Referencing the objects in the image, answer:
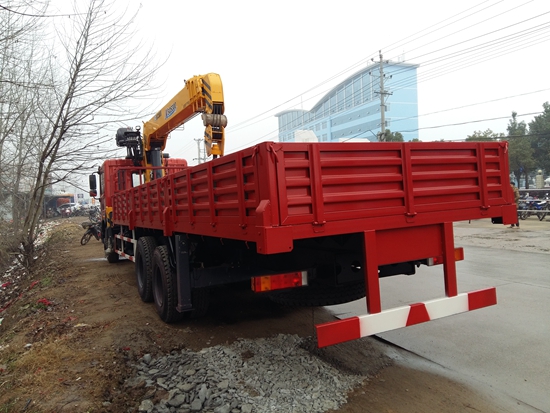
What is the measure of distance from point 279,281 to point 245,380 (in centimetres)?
96

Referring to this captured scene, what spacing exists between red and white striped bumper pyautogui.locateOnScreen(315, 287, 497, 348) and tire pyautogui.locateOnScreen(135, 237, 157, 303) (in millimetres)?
3834

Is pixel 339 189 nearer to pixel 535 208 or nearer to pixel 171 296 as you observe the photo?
pixel 171 296

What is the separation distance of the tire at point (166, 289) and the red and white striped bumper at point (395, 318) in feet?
8.73

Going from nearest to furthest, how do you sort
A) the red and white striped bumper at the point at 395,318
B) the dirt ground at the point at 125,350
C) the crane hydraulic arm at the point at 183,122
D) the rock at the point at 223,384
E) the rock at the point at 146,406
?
1. the red and white striped bumper at the point at 395,318
2. the rock at the point at 146,406
3. the dirt ground at the point at 125,350
4. the rock at the point at 223,384
5. the crane hydraulic arm at the point at 183,122

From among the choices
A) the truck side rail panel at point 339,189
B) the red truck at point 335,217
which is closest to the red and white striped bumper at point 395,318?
the red truck at point 335,217

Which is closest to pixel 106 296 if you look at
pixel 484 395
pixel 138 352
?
pixel 138 352

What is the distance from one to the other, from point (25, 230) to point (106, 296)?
628 centimetres

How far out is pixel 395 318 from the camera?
10.4 feet

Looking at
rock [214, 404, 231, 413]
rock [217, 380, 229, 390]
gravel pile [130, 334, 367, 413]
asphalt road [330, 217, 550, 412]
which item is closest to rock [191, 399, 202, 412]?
gravel pile [130, 334, 367, 413]

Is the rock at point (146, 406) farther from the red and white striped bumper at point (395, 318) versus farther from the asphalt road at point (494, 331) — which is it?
the asphalt road at point (494, 331)

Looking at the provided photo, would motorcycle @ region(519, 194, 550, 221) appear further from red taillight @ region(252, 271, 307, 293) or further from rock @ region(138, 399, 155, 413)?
rock @ region(138, 399, 155, 413)

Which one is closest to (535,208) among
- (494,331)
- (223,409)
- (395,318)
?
(494,331)

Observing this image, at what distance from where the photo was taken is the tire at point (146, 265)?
19.8 feet

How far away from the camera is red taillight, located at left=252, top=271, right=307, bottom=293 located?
3342mm
